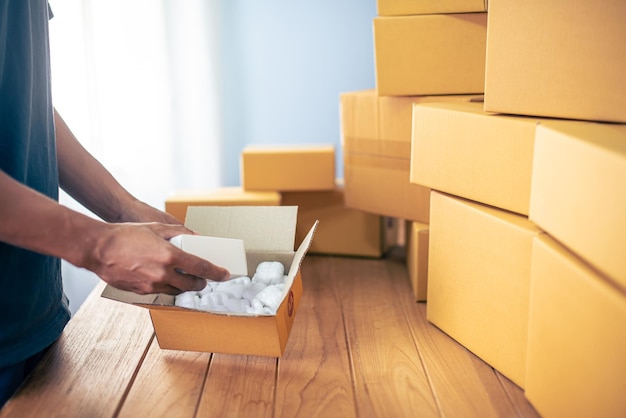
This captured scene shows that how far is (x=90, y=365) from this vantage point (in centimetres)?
105

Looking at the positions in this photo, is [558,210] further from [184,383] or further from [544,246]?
[184,383]

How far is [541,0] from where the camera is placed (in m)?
0.96

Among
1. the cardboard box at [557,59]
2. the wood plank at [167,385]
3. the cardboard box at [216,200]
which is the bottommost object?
the wood plank at [167,385]

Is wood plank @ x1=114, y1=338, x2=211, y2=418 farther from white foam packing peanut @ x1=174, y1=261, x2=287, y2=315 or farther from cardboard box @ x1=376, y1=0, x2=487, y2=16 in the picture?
cardboard box @ x1=376, y1=0, x2=487, y2=16

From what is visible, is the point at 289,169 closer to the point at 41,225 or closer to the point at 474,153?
the point at 474,153

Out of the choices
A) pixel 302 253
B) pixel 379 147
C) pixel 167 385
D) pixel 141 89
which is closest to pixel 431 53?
pixel 379 147

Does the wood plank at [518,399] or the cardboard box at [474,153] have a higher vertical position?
the cardboard box at [474,153]

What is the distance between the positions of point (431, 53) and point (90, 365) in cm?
89

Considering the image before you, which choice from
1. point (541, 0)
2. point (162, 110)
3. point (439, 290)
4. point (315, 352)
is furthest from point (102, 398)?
point (162, 110)

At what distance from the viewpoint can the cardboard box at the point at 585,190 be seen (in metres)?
0.70

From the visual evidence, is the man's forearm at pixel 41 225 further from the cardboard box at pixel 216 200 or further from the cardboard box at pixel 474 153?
the cardboard box at pixel 216 200

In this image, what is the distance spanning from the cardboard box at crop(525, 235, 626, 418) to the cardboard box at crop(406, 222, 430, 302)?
44 centimetres

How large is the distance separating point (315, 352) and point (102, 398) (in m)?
0.34

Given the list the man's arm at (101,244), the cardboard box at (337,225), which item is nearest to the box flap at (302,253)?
the man's arm at (101,244)
